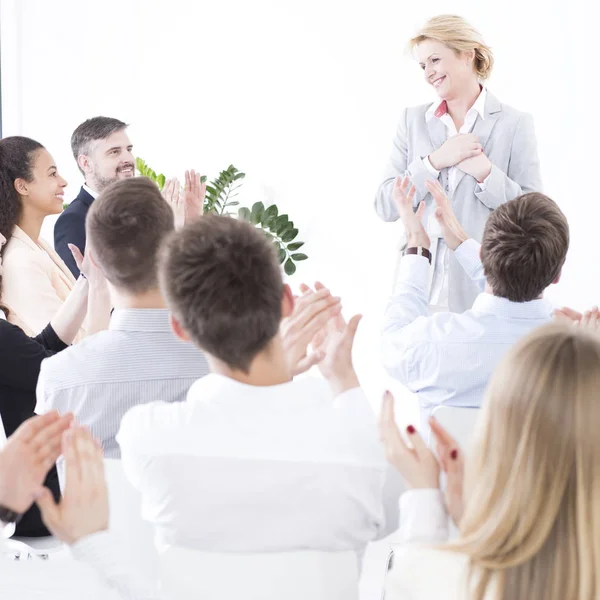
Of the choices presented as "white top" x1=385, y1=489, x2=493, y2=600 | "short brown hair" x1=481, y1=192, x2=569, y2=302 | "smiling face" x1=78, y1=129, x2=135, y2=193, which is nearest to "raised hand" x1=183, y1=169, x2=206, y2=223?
"smiling face" x1=78, y1=129, x2=135, y2=193

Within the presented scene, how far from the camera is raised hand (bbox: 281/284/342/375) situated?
1.63 m

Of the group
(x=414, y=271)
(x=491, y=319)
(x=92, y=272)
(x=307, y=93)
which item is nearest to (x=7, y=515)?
(x=92, y=272)

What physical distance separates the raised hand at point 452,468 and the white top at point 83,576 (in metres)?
0.44

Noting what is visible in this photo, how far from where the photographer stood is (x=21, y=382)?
2098 mm

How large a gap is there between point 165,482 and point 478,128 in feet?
7.91

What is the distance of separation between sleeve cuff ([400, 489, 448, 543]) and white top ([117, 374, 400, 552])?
0.40 ft

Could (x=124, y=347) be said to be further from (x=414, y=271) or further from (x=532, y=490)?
(x=532, y=490)

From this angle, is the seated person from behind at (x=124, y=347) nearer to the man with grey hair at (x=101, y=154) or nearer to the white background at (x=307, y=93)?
the man with grey hair at (x=101, y=154)

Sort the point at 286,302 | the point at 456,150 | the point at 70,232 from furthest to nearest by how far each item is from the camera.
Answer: the point at 70,232
the point at 456,150
the point at 286,302

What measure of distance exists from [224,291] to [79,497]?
0.40 metres

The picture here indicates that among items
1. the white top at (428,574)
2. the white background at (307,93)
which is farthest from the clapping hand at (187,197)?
the white background at (307,93)

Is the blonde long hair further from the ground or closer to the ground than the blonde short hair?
closer to the ground

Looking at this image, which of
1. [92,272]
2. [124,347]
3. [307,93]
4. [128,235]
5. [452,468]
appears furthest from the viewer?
[307,93]

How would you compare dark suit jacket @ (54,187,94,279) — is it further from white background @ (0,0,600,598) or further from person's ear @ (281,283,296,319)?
person's ear @ (281,283,296,319)
